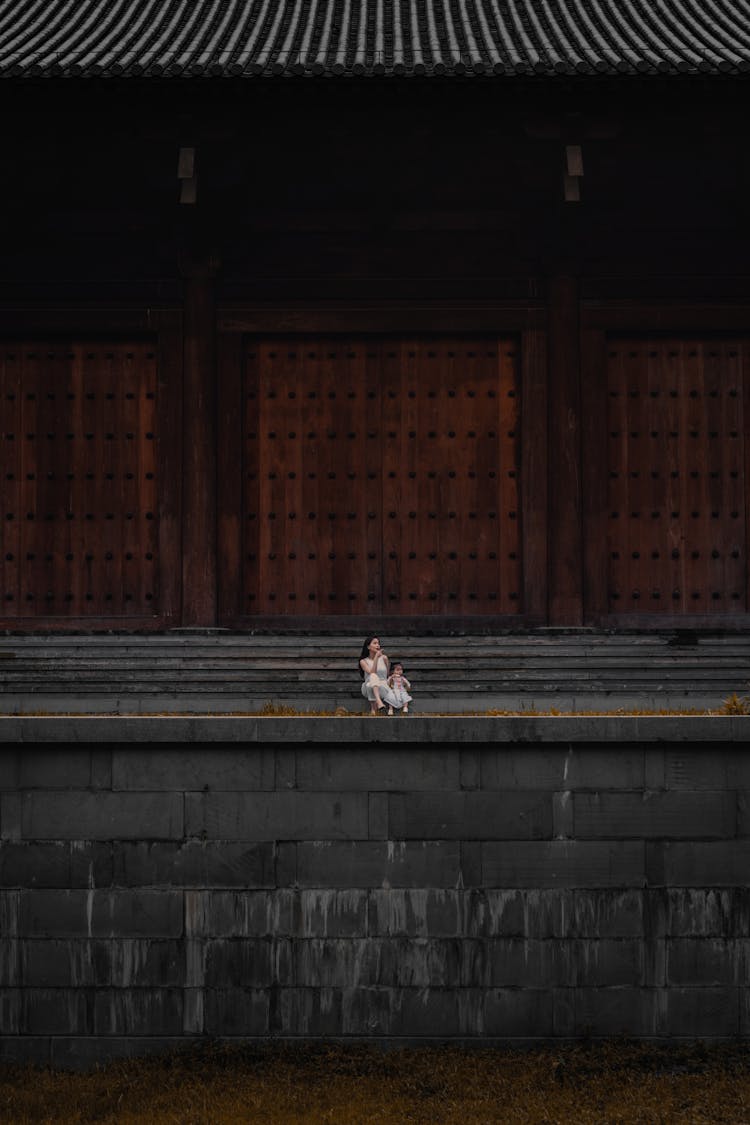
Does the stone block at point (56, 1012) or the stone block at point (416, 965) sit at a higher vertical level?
the stone block at point (416, 965)

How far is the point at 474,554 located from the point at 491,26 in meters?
6.09

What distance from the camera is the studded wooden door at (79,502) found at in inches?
523

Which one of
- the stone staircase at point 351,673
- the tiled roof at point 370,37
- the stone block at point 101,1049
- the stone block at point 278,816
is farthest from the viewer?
the tiled roof at point 370,37

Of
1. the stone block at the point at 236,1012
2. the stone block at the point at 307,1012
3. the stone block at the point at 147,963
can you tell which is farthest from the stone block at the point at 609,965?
the stone block at the point at 147,963

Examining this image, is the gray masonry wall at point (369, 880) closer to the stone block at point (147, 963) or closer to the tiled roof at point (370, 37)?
the stone block at point (147, 963)

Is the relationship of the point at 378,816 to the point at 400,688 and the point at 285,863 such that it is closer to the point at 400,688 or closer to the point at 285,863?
the point at 285,863

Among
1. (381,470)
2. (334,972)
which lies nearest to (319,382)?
(381,470)

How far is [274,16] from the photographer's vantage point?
1516cm

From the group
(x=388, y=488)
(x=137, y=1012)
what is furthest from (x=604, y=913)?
(x=388, y=488)

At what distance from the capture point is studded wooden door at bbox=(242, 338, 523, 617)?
13.3 metres

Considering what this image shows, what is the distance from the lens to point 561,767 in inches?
334

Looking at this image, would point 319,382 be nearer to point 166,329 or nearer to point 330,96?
point 166,329

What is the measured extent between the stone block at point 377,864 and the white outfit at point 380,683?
7.57 feet

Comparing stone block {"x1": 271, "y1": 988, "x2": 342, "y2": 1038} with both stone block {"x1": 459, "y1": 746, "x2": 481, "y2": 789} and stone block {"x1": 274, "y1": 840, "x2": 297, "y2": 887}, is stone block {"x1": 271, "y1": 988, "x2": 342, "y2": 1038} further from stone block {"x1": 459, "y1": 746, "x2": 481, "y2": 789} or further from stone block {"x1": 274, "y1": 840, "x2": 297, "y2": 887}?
stone block {"x1": 459, "y1": 746, "x2": 481, "y2": 789}
